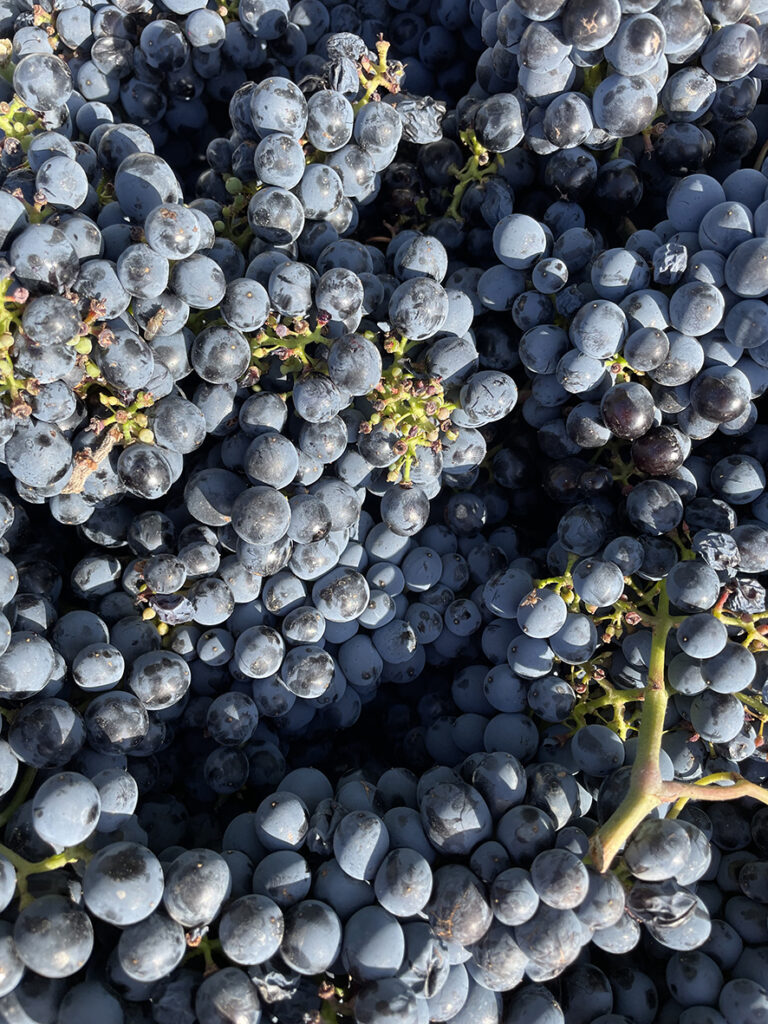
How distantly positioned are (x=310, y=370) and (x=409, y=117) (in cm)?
71

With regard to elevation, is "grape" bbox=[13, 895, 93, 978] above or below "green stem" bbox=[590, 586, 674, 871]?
below

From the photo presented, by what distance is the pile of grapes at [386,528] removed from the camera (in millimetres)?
1490

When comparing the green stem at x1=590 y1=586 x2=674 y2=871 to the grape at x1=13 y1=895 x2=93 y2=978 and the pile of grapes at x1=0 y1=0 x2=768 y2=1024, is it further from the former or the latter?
the grape at x1=13 y1=895 x2=93 y2=978

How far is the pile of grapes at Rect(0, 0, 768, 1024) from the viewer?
149 centimetres

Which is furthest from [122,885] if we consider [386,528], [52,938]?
[386,528]

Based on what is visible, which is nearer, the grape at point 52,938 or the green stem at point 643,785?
the grape at point 52,938

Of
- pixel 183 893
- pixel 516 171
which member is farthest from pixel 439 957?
pixel 516 171

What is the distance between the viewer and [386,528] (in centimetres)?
194

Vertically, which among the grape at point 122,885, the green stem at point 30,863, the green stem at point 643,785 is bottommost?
the green stem at point 30,863

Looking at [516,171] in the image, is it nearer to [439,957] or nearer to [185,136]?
[185,136]

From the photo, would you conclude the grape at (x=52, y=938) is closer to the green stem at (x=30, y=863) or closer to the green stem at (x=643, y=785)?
the green stem at (x=30, y=863)

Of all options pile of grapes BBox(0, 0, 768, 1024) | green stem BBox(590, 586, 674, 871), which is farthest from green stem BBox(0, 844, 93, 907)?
green stem BBox(590, 586, 674, 871)

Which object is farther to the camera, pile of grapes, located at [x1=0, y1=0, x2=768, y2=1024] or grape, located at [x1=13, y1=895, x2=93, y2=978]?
pile of grapes, located at [x1=0, y1=0, x2=768, y2=1024]

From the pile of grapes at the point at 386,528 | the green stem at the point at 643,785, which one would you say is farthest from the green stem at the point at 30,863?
the green stem at the point at 643,785
